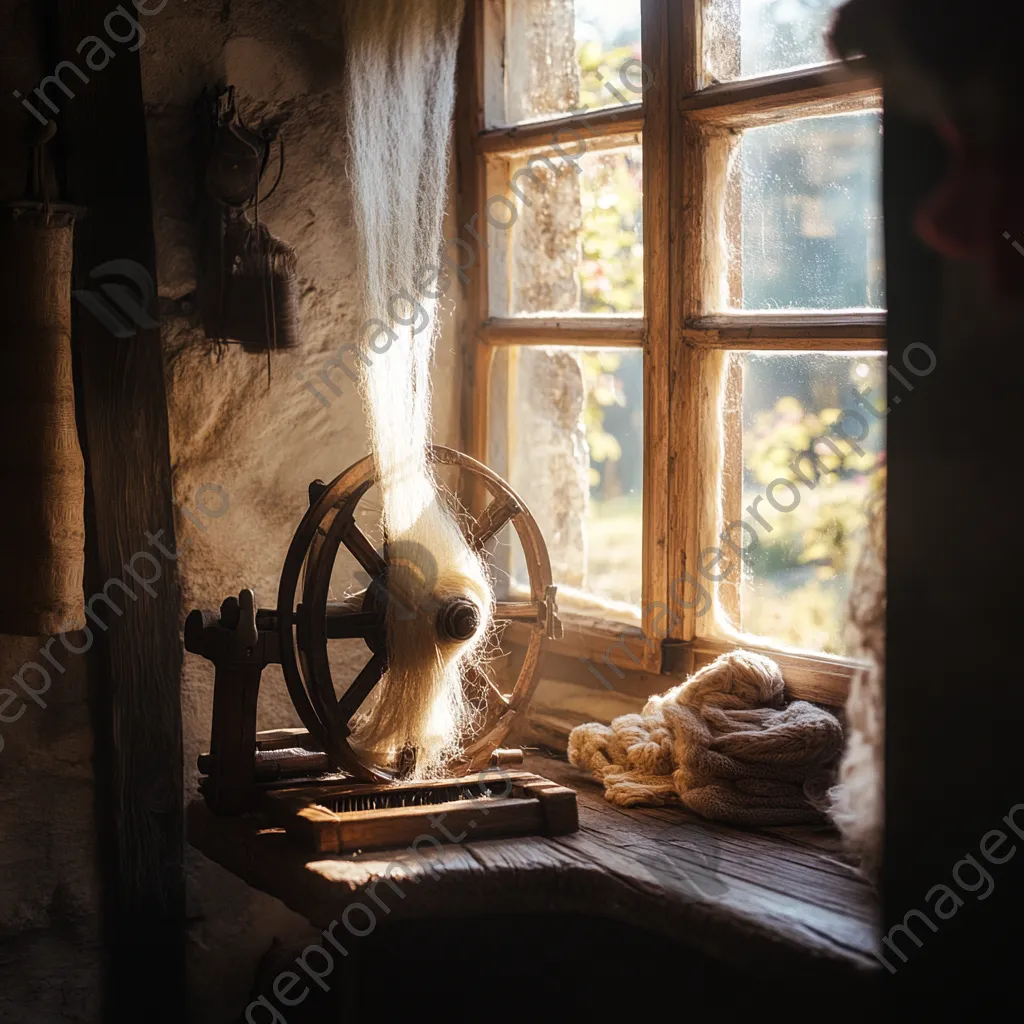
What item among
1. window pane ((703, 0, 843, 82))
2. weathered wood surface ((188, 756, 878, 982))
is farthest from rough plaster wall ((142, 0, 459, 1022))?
window pane ((703, 0, 843, 82))

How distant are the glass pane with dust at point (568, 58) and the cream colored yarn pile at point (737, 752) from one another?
1.00 meters

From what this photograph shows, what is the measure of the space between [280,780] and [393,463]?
505 millimetres

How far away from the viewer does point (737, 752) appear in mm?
1940

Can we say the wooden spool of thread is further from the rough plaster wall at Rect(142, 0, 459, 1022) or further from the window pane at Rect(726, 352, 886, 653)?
the window pane at Rect(726, 352, 886, 653)

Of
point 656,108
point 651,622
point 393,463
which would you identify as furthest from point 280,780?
point 656,108

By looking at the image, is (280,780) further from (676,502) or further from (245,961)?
(676,502)

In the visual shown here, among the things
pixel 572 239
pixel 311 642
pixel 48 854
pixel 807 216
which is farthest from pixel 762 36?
pixel 48 854

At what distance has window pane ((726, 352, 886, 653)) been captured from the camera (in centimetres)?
198

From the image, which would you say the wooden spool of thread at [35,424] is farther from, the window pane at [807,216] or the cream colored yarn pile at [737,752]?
the window pane at [807,216]

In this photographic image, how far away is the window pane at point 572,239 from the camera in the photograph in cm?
241

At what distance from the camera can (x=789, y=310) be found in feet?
6.72

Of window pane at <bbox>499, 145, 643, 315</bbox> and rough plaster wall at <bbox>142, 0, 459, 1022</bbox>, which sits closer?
rough plaster wall at <bbox>142, 0, 459, 1022</bbox>

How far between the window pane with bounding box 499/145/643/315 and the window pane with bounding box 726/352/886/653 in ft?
1.30

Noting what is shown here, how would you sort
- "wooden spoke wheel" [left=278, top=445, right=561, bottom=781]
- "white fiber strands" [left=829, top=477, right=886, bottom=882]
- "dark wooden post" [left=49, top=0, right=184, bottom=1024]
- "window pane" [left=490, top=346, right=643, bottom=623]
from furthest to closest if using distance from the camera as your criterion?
"window pane" [left=490, top=346, right=643, bottom=623]
"dark wooden post" [left=49, top=0, right=184, bottom=1024]
"wooden spoke wheel" [left=278, top=445, right=561, bottom=781]
"white fiber strands" [left=829, top=477, right=886, bottom=882]
